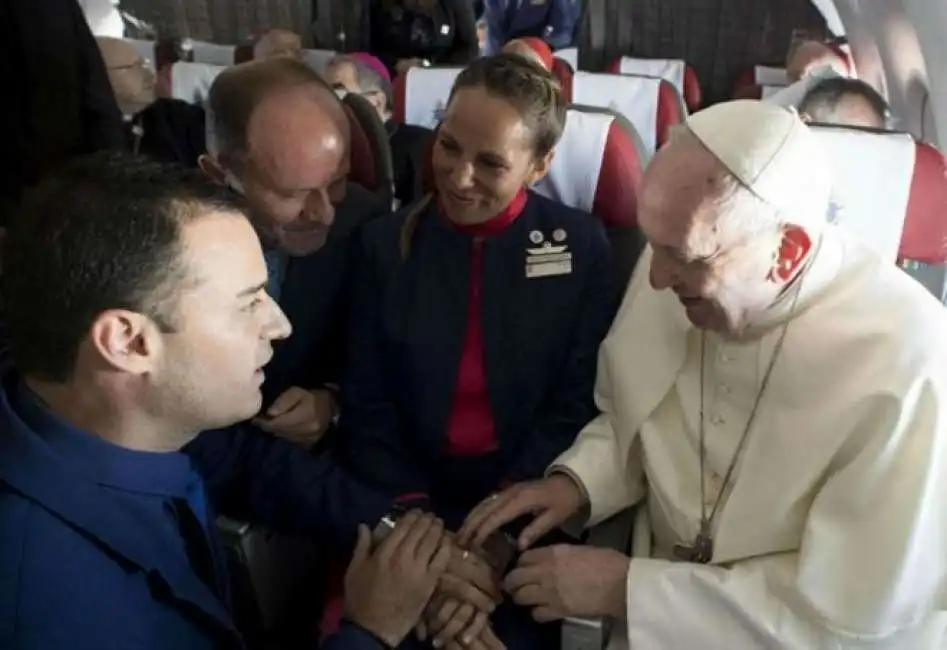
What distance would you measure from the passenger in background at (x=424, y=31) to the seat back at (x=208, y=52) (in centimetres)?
94

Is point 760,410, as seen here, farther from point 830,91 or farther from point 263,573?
point 830,91

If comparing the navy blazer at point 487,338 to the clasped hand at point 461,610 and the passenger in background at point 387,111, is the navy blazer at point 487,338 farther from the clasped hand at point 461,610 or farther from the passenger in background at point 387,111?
the passenger in background at point 387,111

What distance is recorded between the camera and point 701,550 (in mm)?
1704

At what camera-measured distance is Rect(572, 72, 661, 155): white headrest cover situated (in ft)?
12.3

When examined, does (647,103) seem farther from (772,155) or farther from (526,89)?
(772,155)

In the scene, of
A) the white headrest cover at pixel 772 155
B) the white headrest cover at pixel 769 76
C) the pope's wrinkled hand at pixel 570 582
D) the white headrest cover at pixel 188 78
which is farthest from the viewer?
the white headrest cover at pixel 769 76

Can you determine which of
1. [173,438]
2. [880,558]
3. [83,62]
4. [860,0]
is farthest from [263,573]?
[860,0]

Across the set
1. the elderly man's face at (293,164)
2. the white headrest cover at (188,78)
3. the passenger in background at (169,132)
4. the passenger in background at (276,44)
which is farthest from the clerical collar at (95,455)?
the passenger in background at (276,44)

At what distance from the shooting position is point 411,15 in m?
5.82

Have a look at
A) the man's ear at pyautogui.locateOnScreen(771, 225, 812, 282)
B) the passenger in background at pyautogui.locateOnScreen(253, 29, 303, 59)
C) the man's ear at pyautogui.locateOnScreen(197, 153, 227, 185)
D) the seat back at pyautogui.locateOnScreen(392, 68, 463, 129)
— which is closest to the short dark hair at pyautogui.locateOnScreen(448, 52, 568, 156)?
the man's ear at pyautogui.locateOnScreen(197, 153, 227, 185)

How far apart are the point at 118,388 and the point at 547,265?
986 mm

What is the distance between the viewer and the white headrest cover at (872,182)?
202 cm

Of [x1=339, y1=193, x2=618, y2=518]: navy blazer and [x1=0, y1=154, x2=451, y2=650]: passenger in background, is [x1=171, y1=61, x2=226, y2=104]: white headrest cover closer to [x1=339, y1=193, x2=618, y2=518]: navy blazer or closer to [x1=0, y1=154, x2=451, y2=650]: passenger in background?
[x1=339, y1=193, x2=618, y2=518]: navy blazer

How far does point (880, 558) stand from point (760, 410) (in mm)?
311
